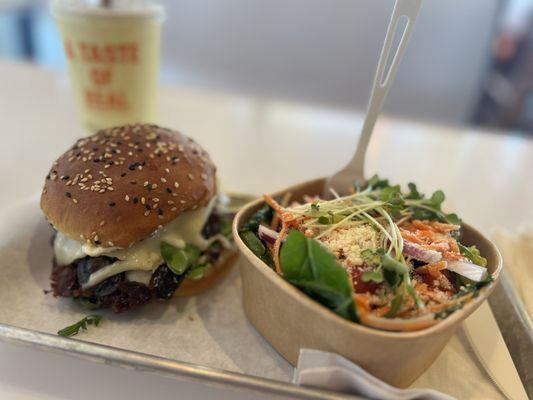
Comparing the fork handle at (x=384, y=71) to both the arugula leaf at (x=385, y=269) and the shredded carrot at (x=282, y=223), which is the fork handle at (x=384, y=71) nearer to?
the shredded carrot at (x=282, y=223)

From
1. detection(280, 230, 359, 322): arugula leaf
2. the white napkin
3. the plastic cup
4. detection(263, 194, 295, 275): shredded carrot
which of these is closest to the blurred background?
the plastic cup

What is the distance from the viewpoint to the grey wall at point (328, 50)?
370 cm

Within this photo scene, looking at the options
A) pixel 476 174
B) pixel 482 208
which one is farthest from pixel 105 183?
pixel 476 174

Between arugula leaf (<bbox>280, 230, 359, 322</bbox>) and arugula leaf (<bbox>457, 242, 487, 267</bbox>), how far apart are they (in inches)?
13.2

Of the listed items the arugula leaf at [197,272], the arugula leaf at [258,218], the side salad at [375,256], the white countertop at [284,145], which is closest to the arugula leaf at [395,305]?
the side salad at [375,256]

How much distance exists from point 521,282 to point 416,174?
0.83 m

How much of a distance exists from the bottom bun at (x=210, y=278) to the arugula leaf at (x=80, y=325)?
19 centimetres

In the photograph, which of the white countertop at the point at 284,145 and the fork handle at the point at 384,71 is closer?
the fork handle at the point at 384,71

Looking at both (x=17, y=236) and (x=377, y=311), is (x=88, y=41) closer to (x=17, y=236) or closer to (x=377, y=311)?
(x=17, y=236)

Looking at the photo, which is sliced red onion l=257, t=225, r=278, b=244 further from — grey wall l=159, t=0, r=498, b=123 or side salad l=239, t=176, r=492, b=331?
grey wall l=159, t=0, r=498, b=123

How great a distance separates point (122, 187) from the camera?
101 centimetres

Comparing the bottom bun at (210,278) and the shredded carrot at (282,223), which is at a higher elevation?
the shredded carrot at (282,223)

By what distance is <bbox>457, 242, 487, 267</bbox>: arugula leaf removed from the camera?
3.06 ft

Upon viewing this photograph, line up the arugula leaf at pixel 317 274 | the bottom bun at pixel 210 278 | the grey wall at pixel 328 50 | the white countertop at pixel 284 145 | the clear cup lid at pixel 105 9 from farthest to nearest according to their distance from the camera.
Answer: the grey wall at pixel 328 50 → the white countertop at pixel 284 145 → the clear cup lid at pixel 105 9 → the bottom bun at pixel 210 278 → the arugula leaf at pixel 317 274
